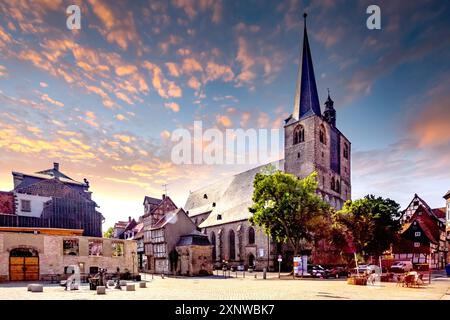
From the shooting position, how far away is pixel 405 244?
46906mm

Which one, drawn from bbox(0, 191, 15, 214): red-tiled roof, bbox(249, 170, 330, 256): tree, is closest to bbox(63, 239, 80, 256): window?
bbox(0, 191, 15, 214): red-tiled roof

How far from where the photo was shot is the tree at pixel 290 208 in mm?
→ 36062

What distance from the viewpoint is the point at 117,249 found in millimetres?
34969

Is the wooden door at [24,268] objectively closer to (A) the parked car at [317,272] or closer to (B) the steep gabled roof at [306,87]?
(A) the parked car at [317,272]

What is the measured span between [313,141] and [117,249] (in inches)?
1264

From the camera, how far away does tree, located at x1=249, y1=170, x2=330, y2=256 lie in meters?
36.1

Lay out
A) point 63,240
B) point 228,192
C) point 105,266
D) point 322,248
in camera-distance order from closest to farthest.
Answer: point 63,240 → point 105,266 → point 322,248 → point 228,192

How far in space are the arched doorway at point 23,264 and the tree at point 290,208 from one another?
73.8 ft

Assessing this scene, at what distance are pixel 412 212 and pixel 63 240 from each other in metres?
48.8

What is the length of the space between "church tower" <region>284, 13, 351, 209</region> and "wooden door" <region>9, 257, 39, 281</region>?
37.0 m

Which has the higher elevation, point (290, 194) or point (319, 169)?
point (319, 169)

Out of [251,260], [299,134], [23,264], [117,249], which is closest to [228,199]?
[251,260]
